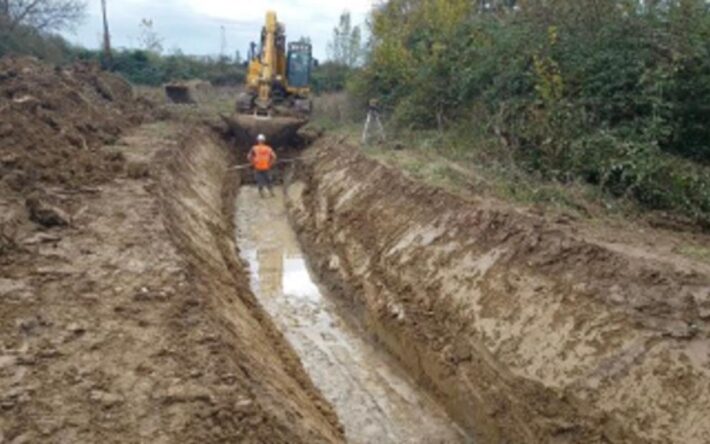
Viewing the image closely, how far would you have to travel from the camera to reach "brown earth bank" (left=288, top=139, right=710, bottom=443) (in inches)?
232

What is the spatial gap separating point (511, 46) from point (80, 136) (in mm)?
9513

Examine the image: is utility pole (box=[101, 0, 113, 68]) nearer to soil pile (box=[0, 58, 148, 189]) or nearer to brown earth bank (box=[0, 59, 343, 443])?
soil pile (box=[0, 58, 148, 189])

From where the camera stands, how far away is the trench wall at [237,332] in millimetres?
5246

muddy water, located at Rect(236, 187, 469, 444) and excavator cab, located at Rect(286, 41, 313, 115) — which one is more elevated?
excavator cab, located at Rect(286, 41, 313, 115)

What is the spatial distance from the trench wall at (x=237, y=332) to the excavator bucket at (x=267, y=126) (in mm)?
4689

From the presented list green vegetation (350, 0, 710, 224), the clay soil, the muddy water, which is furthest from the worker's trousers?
the clay soil

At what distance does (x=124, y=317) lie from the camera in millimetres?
6477

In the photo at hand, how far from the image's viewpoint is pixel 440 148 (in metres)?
15.3

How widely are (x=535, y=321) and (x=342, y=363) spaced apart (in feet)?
8.89

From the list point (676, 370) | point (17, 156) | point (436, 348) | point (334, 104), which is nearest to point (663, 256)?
point (676, 370)

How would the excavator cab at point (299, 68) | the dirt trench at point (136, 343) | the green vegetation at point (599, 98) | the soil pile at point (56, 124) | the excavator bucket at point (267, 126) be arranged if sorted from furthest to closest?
the excavator cab at point (299, 68) → the excavator bucket at point (267, 126) → the soil pile at point (56, 124) → the green vegetation at point (599, 98) → the dirt trench at point (136, 343)

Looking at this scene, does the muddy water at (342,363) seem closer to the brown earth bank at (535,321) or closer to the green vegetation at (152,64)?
the brown earth bank at (535,321)

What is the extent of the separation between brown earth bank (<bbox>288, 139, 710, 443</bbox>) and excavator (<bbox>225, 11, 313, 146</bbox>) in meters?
9.79

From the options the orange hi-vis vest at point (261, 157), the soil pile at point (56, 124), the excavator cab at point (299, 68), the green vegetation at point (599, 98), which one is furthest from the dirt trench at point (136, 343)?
the excavator cab at point (299, 68)
